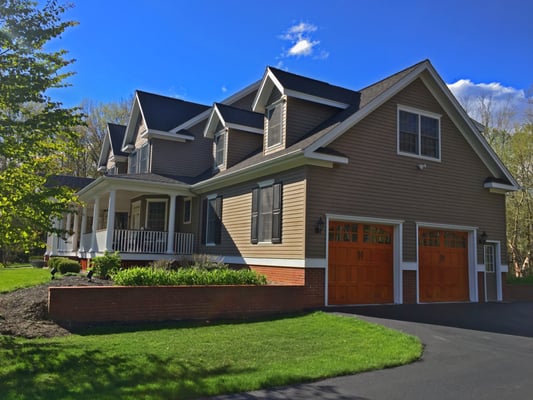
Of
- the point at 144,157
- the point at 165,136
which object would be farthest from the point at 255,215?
the point at 144,157

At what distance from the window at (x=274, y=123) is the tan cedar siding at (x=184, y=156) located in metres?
6.72

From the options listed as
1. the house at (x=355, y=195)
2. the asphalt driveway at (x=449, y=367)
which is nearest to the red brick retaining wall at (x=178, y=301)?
the house at (x=355, y=195)

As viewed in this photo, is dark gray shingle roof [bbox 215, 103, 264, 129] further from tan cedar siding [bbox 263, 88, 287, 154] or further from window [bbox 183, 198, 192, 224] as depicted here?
window [bbox 183, 198, 192, 224]

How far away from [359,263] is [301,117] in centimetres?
508

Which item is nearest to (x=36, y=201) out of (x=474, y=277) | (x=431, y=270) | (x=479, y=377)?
(x=479, y=377)

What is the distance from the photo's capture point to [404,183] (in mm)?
14891

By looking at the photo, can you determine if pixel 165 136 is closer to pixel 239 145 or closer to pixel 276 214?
pixel 239 145

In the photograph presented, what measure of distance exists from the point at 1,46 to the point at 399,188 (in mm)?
11277

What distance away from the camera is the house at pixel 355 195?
529 inches

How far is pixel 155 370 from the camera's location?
679 cm

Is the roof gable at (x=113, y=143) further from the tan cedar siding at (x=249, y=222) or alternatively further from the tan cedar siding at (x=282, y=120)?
the tan cedar siding at (x=282, y=120)

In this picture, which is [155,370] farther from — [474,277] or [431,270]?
[474,277]

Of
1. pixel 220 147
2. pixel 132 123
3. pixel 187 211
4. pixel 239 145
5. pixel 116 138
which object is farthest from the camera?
pixel 116 138

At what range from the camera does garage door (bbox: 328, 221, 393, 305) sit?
533 inches
